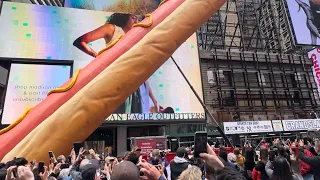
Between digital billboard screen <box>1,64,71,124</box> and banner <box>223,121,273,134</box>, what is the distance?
1249 cm

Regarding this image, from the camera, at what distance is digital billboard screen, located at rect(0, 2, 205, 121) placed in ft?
60.9

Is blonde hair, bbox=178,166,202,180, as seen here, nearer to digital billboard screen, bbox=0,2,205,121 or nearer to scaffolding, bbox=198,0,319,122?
digital billboard screen, bbox=0,2,205,121

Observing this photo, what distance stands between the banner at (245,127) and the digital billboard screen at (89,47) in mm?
3154

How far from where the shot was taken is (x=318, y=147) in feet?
11.9

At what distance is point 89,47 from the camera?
65.2 feet

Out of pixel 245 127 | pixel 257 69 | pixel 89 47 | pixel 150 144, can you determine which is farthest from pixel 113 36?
pixel 257 69

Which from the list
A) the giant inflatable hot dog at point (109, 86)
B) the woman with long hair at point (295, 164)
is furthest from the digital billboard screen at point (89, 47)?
the woman with long hair at point (295, 164)

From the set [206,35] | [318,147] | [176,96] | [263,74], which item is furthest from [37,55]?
[263,74]

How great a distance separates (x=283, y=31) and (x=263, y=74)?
681 centimetres

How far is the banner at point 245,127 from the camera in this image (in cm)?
1753

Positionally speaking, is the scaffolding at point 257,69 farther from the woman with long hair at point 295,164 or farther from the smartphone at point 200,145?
the smartphone at point 200,145

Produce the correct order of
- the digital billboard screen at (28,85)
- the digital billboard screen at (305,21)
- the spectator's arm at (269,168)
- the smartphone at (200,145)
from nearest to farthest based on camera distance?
the smartphone at (200,145)
the spectator's arm at (269,168)
the digital billboard screen at (28,85)
the digital billboard screen at (305,21)

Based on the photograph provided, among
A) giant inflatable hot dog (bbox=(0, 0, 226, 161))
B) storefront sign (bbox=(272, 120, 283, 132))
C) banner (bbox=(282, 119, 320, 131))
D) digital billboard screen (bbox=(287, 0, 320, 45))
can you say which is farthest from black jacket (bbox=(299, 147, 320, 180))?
digital billboard screen (bbox=(287, 0, 320, 45))

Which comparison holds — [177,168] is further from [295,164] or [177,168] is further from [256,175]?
[295,164]
